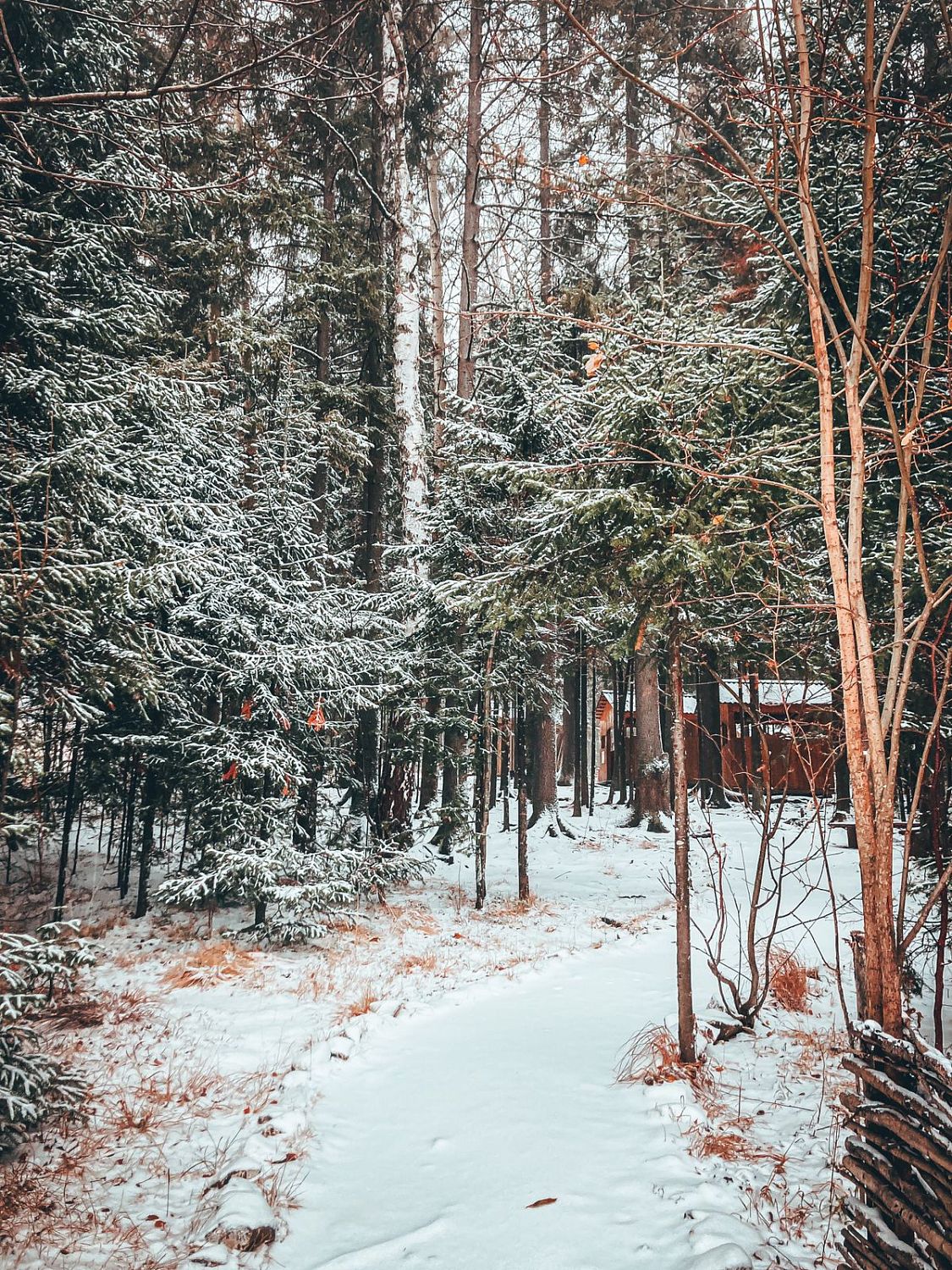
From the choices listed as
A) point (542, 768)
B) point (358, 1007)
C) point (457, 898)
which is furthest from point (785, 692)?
point (542, 768)

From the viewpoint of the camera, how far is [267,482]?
27.9ft

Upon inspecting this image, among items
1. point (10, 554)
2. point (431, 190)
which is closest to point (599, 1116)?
point (10, 554)

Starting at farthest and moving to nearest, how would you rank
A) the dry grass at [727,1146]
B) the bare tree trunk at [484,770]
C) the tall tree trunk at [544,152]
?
the tall tree trunk at [544,152] < the bare tree trunk at [484,770] < the dry grass at [727,1146]

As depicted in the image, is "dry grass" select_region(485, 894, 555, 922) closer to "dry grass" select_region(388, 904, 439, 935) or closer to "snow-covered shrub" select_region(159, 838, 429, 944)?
"dry grass" select_region(388, 904, 439, 935)

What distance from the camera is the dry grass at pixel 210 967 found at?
21.5 ft

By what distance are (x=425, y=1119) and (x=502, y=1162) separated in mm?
711

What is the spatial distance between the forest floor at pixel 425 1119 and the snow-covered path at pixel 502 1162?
0.01m

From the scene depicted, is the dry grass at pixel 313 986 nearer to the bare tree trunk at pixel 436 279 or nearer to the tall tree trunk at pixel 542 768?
the tall tree trunk at pixel 542 768

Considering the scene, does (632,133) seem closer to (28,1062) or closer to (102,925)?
(102,925)

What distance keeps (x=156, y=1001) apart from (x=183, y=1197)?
118 inches

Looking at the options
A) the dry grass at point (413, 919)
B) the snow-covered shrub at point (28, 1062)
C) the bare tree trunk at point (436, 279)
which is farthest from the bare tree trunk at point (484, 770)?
the bare tree trunk at point (436, 279)

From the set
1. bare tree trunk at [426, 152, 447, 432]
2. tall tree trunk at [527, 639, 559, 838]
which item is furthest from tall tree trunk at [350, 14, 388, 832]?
tall tree trunk at [527, 639, 559, 838]

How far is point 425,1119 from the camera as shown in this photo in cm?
411

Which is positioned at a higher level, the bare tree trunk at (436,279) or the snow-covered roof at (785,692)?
the bare tree trunk at (436,279)
